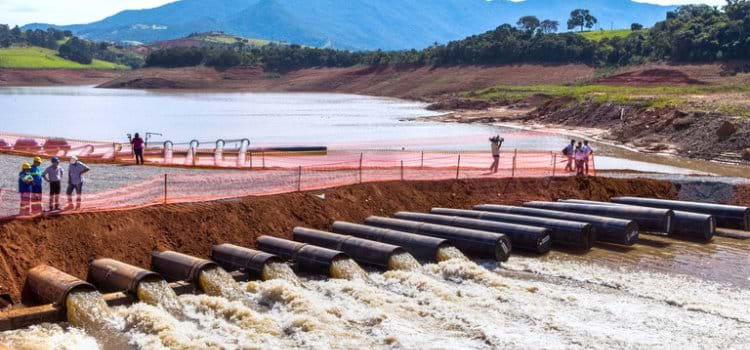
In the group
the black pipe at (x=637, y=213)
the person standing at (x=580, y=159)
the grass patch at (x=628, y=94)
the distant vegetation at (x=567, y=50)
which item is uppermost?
the distant vegetation at (x=567, y=50)

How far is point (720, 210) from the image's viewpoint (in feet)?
77.5

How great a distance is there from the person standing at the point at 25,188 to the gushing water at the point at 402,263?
28.2ft

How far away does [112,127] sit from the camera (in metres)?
65.5

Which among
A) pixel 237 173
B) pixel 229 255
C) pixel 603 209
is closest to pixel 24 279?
pixel 229 255

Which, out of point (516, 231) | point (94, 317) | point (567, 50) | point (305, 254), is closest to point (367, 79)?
point (567, 50)

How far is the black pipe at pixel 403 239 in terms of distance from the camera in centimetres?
1841

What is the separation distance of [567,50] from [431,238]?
355 ft

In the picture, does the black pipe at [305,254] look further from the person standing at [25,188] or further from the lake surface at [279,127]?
the lake surface at [279,127]

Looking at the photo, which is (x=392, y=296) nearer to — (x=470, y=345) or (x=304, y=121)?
(x=470, y=345)

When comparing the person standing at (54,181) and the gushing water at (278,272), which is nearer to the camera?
the gushing water at (278,272)

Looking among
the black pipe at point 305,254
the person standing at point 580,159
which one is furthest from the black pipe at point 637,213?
the black pipe at point 305,254

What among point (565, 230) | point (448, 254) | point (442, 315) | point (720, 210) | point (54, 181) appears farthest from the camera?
point (720, 210)

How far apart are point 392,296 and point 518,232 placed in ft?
19.7

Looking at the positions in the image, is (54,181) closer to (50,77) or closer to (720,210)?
(720,210)
